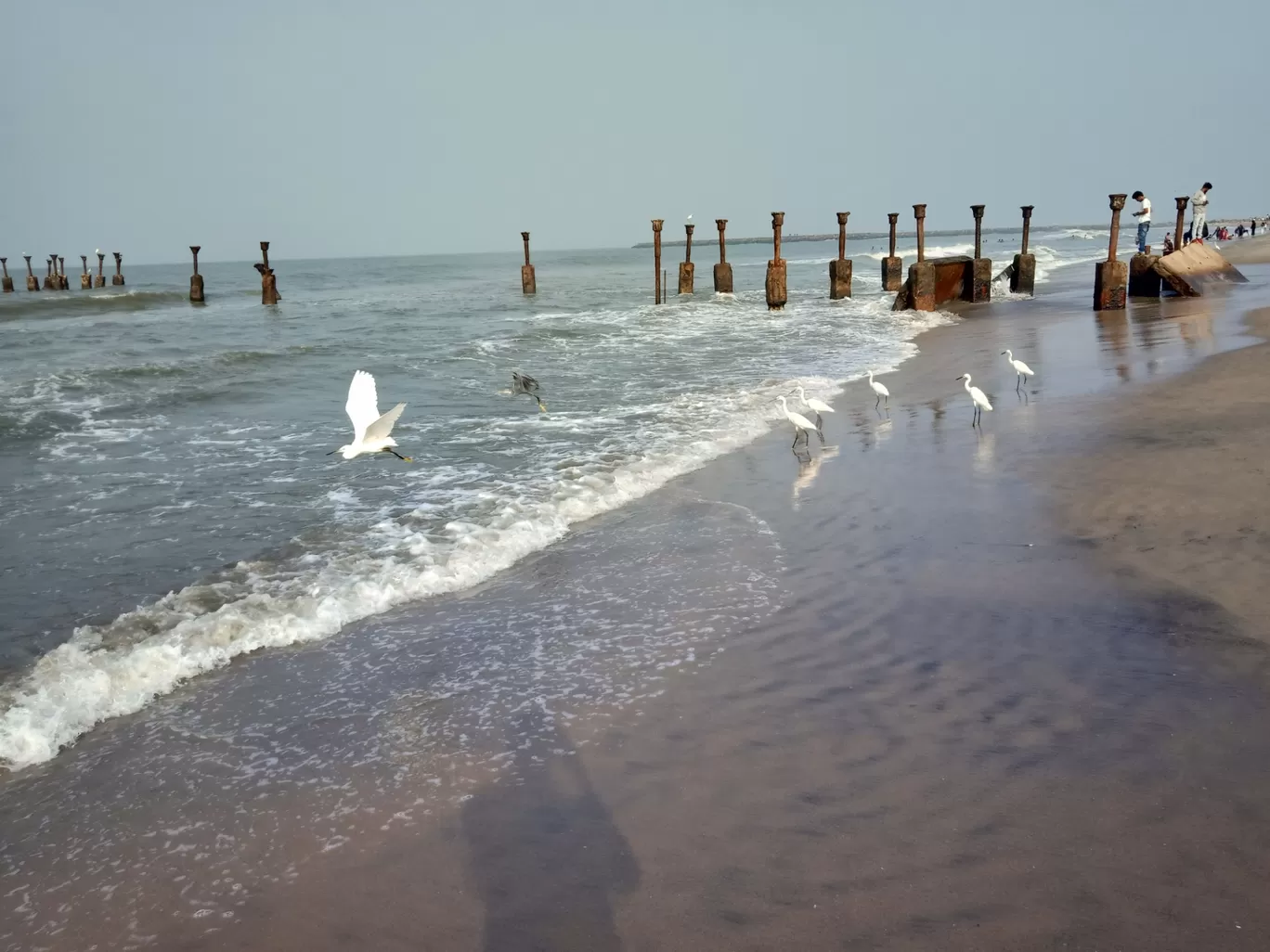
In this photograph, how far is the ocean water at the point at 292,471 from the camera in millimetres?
4824

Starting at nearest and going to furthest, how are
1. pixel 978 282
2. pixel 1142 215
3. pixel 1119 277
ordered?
1. pixel 1119 277
2. pixel 1142 215
3. pixel 978 282

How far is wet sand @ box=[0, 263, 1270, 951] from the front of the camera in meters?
2.58

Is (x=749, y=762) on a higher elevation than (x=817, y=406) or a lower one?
lower

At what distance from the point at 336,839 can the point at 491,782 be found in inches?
21.4

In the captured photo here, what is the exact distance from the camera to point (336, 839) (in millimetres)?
3051

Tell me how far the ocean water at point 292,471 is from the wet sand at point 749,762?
0.41 metres

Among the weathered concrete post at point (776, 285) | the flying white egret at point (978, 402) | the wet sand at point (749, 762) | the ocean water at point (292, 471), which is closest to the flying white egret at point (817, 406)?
the ocean water at point (292, 471)

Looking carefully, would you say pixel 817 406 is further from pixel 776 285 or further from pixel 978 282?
pixel 776 285

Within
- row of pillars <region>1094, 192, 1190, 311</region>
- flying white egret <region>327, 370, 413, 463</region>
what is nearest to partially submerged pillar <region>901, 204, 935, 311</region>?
row of pillars <region>1094, 192, 1190, 311</region>

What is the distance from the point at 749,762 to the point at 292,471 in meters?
6.24

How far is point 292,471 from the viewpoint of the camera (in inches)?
330

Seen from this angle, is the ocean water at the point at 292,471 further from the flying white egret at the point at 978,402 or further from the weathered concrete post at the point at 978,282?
the weathered concrete post at the point at 978,282

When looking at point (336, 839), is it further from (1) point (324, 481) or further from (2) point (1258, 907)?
(1) point (324, 481)

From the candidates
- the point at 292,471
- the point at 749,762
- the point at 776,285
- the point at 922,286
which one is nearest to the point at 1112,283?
the point at 922,286
